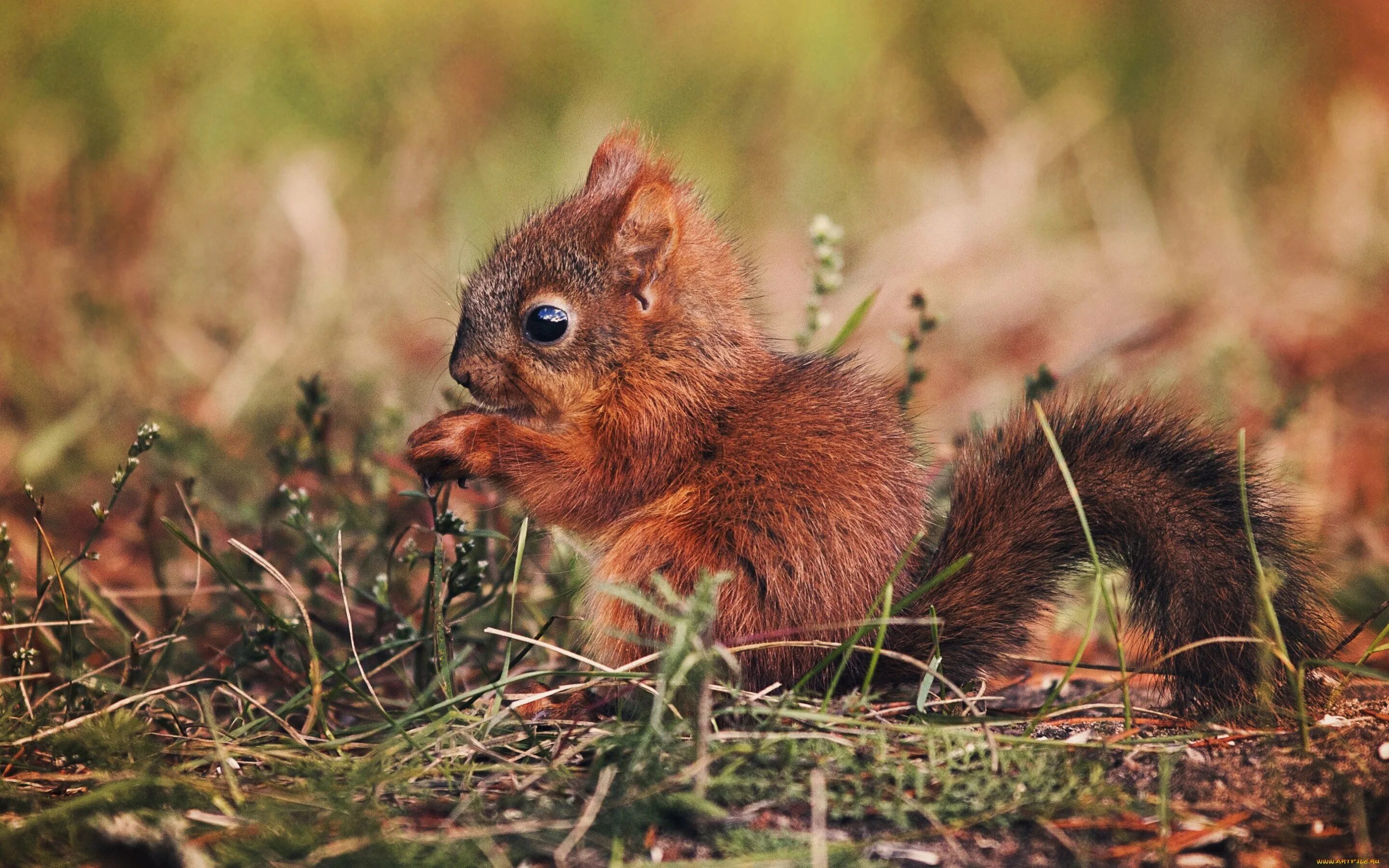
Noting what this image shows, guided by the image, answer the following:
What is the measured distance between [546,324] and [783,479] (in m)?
0.75

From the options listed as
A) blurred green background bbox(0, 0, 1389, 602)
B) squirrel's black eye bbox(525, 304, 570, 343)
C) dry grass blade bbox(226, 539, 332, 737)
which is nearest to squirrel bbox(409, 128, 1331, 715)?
squirrel's black eye bbox(525, 304, 570, 343)

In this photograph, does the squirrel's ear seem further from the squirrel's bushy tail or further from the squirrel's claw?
the squirrel's bushy tail

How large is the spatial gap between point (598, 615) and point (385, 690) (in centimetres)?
92

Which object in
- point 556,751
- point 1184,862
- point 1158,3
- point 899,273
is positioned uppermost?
point 1158,3

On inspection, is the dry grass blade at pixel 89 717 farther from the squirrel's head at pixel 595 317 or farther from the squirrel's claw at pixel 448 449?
the squirrel's head at pixel 595 317

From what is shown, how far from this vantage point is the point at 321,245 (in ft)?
18.8

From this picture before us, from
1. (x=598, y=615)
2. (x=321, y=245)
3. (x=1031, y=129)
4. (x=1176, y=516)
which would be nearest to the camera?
(x=1176, y=516)

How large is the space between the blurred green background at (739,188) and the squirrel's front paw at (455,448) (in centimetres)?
60

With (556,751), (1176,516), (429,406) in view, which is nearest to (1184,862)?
(1176,516)

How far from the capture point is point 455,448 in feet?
9.16

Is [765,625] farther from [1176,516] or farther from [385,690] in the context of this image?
[385,690]

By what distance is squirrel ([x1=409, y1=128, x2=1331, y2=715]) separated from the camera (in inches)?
96.0

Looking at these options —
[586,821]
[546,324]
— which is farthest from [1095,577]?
[546,324]

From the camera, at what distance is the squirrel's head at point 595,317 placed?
9.79ft
